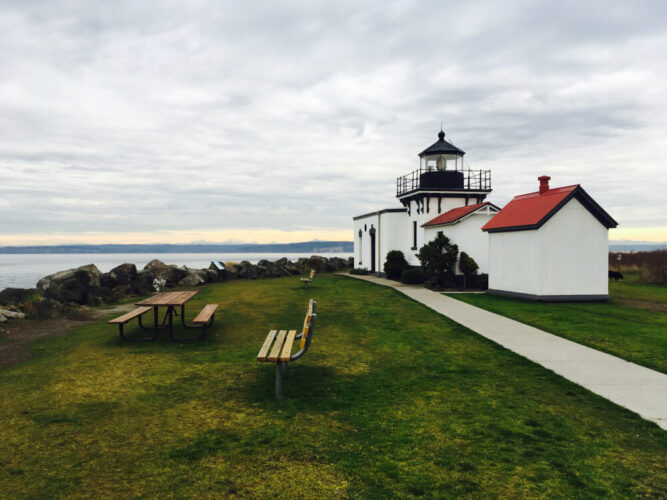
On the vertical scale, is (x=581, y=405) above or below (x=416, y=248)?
below

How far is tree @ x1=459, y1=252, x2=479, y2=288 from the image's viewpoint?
22.6 m

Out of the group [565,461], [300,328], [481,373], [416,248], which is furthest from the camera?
[416,248]

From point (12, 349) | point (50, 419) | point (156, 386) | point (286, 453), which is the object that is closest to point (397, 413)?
point (286, 453)

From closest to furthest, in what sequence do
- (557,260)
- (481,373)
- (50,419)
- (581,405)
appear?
(50,419) → (581,405) → (481,373) → (557,260)

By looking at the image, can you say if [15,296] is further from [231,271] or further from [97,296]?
[231,271]

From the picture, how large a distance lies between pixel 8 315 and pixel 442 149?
74.0 feet

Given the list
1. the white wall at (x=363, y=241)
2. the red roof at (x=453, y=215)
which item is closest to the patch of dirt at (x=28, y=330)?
the red roof at (x=453, y=215)

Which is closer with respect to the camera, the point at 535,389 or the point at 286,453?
the point at 286,453

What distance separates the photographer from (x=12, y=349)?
9195mm

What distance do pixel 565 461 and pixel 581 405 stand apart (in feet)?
6.06

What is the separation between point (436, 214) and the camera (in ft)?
89.4

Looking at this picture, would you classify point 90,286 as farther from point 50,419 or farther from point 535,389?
point 535,389

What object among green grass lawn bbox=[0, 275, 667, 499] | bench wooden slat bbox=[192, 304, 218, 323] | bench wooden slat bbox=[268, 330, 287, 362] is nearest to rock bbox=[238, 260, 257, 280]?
bench wooden slat bbox=[192, 304, 218, 323]

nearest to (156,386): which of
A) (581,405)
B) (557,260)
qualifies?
(581,405)
